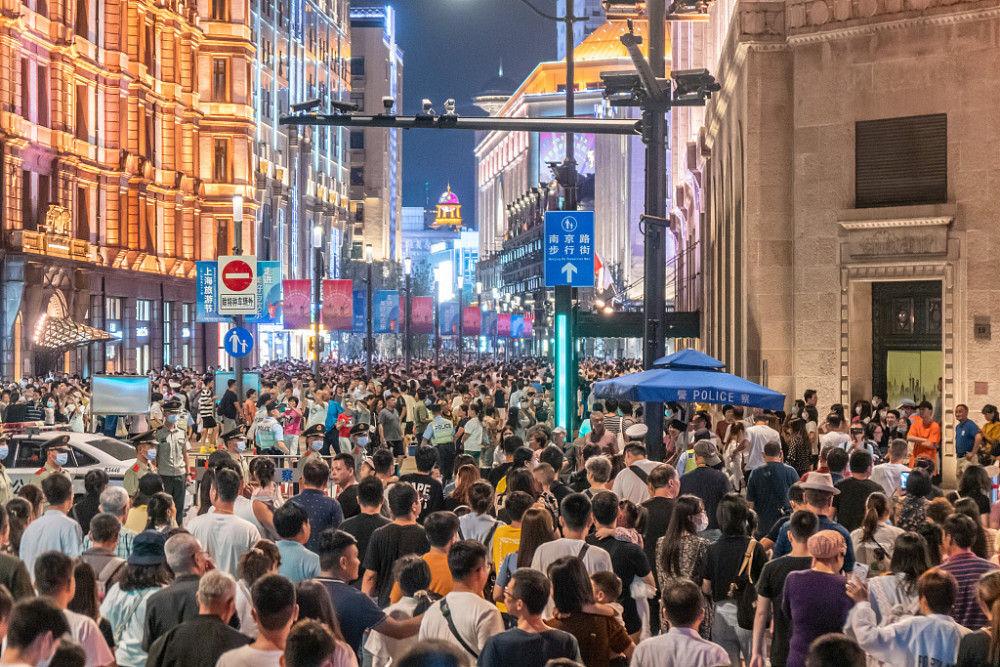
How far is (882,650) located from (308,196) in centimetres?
9993

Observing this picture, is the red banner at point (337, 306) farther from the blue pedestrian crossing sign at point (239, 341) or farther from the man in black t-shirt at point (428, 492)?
the man in black t-shirt at point (428, 492)

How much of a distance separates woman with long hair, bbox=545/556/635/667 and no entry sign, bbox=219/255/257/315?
19709mm

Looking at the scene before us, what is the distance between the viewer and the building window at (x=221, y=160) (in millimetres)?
71950

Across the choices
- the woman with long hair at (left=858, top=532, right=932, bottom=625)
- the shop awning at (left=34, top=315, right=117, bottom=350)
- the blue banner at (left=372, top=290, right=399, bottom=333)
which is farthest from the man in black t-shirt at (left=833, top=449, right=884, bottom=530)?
the shop awning at (left=34, top=315, right=117, bottom=350)

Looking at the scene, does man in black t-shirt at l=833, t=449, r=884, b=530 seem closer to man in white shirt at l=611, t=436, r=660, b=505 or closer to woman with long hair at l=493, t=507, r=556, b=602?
man in white shirt at l=611, t=436, r=660, b=505

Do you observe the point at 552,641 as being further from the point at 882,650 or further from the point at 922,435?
the point at 922,435

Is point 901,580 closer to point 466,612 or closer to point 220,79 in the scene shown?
point 466,612

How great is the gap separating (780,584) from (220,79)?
67892 mm

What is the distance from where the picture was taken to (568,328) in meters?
23.7

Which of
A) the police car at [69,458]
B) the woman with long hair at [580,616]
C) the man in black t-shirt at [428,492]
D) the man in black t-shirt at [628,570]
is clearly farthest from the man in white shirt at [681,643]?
the police car at [69,458]

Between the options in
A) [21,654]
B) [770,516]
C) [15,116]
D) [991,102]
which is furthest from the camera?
[15,116]

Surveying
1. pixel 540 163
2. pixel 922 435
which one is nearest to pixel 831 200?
pixel 922 435

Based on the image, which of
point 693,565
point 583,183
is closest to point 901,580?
point 693,565

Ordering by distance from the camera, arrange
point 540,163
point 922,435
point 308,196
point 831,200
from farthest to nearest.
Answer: point 540,163
point 308,196
point 831,200
point 922,435
